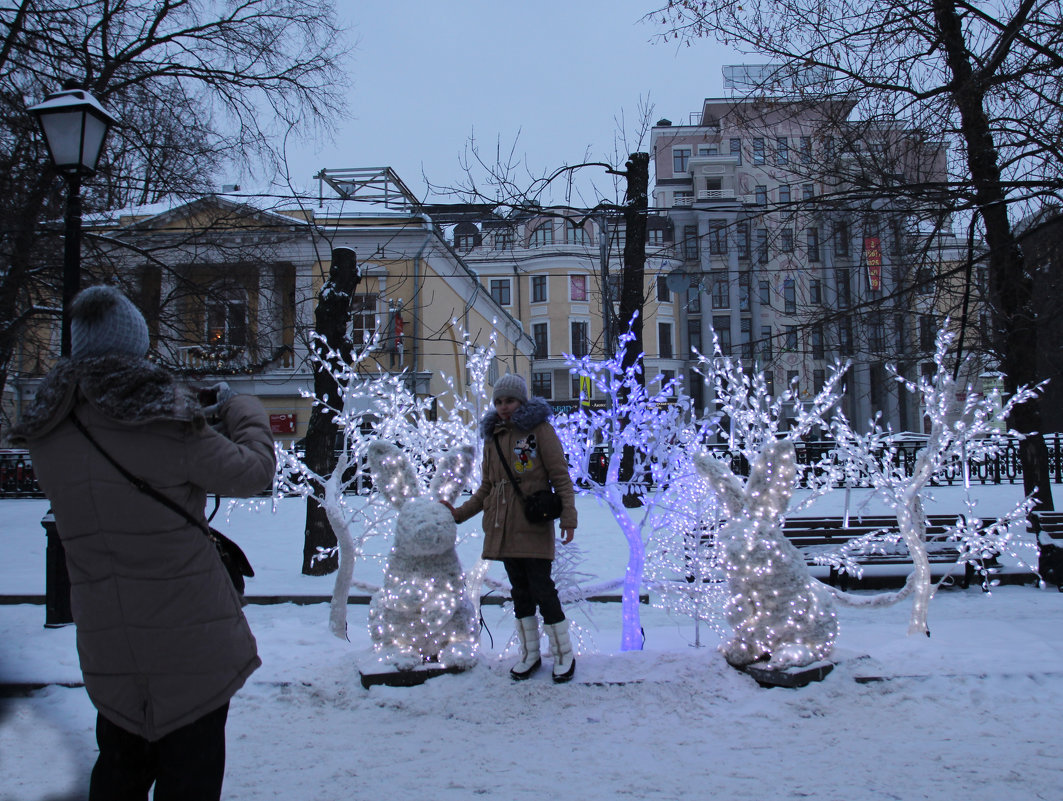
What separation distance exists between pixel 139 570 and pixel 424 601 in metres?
2.31

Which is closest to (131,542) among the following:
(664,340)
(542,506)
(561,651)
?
(542,506)

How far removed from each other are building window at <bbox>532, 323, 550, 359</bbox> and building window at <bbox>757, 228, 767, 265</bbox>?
41.6 m

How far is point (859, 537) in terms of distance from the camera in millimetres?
8273

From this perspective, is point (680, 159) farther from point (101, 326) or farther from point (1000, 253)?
point (101, 326)

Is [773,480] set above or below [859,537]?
above

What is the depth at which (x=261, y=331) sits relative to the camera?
428 inches

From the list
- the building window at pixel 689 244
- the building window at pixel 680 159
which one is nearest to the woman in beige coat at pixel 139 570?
the building window at pixel 689 244

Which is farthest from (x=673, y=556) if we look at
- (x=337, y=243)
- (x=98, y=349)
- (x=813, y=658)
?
(x=337, y=243)

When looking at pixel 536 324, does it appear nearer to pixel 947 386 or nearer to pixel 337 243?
pixel 337 243

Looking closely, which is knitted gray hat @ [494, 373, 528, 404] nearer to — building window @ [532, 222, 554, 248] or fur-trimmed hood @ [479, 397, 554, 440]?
fur-trimmed hood @ [479, 397, 554, 440]

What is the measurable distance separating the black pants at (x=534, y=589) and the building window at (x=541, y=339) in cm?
4482

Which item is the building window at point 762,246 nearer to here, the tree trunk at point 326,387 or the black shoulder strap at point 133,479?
the tree trunk at point 326,387

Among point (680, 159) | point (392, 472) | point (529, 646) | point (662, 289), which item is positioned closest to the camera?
point (529, 646)

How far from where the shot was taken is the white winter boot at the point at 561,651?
3.92 metres
